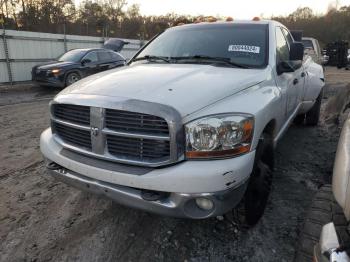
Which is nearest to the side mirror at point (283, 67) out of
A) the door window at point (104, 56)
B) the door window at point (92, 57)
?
the door window at point (92, 57)

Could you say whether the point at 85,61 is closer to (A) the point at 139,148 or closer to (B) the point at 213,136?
(A) the point at 139,148

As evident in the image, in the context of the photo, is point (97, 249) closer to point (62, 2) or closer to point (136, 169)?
point (136, 169)

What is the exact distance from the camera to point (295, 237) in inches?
111

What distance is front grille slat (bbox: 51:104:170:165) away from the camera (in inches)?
89.4

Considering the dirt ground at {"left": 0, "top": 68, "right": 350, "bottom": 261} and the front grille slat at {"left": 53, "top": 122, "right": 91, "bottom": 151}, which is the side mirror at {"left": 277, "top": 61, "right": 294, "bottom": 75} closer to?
the dirt ground at {"left": 0, "top": 68, "right": 350, "bottom": 261}

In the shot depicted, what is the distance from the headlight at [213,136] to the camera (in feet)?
7.42

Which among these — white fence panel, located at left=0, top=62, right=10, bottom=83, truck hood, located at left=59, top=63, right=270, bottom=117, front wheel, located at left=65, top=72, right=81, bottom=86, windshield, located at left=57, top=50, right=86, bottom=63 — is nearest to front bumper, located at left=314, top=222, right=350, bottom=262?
truck hood, located at left=59, top=63, right=270, bottom=117

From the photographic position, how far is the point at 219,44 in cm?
360

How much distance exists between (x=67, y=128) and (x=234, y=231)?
5.54 ft

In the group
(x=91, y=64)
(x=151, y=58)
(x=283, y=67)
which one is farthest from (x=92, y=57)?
(x=283, y=67)

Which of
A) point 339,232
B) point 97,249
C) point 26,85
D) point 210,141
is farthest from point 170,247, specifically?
point 26,85

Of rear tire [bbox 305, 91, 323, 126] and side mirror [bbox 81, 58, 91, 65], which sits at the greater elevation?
rear tire [bbox 305, 91, 323, 126]

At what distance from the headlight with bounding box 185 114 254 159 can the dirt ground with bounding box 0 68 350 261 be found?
90 cm

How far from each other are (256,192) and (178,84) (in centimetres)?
110
